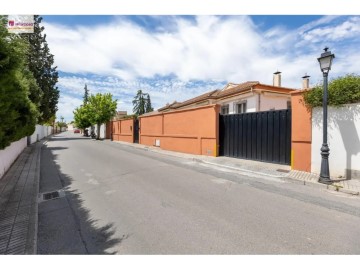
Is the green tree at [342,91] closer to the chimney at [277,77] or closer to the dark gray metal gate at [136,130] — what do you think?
the chimney at [277,77]

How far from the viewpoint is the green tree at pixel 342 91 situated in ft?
24.0

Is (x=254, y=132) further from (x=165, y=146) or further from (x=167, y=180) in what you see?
(x=165, y=146)

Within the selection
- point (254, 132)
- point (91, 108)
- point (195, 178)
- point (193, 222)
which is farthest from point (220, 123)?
point (91, 108)

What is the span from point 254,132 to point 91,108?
30.5 meters

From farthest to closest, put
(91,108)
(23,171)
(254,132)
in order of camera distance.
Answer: (91,108) < (254,132) < (23,171)

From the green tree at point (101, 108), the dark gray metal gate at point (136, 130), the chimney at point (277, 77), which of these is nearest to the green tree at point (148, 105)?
the green tree at point (101, 108)

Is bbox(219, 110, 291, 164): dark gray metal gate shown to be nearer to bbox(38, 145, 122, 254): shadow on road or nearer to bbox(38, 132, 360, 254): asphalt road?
bbox(38, 132, 360, 254): asphalt road

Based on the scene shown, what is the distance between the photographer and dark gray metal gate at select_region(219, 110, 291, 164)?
392 inches

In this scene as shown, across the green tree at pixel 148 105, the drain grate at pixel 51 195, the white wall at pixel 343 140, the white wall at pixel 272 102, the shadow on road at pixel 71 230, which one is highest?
the green tree at pixel 148 105

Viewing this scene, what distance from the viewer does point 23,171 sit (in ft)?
30.4

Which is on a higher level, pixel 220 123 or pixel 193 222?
pixel 220 123

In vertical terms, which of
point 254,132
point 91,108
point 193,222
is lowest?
point 193,222

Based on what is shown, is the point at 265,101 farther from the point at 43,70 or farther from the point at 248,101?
the point at 43,70

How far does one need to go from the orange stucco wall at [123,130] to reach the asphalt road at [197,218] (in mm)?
19414
